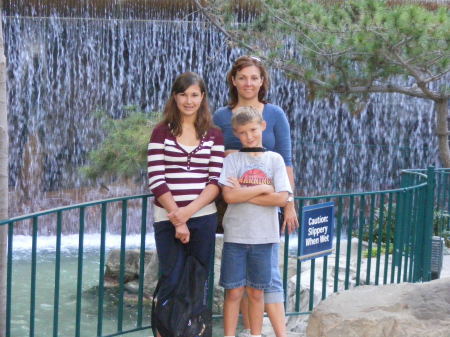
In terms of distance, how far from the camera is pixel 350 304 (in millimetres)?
4496

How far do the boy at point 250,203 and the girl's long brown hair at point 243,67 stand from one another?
24 cm

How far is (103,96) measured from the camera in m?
14.8

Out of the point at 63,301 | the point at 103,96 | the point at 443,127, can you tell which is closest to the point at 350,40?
the point at 443,127

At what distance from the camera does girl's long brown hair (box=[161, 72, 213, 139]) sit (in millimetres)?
3990

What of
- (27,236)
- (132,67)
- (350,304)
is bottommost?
(27,236)

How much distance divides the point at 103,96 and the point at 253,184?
11190 mm

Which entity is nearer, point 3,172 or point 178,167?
point 178,167

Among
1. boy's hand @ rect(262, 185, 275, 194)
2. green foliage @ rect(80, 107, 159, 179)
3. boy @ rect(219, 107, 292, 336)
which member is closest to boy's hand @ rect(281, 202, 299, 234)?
boy @ rect(219, 107, 292, 336)

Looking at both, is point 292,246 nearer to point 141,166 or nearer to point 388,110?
point 141,166

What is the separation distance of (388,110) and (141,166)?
6871 mm

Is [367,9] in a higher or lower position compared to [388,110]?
higher

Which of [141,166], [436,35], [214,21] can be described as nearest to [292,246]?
[141,166]

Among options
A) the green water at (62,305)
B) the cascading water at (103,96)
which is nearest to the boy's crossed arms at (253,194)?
the green water at (62,305)

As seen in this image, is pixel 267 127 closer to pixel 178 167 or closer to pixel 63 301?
pixel 178 167
